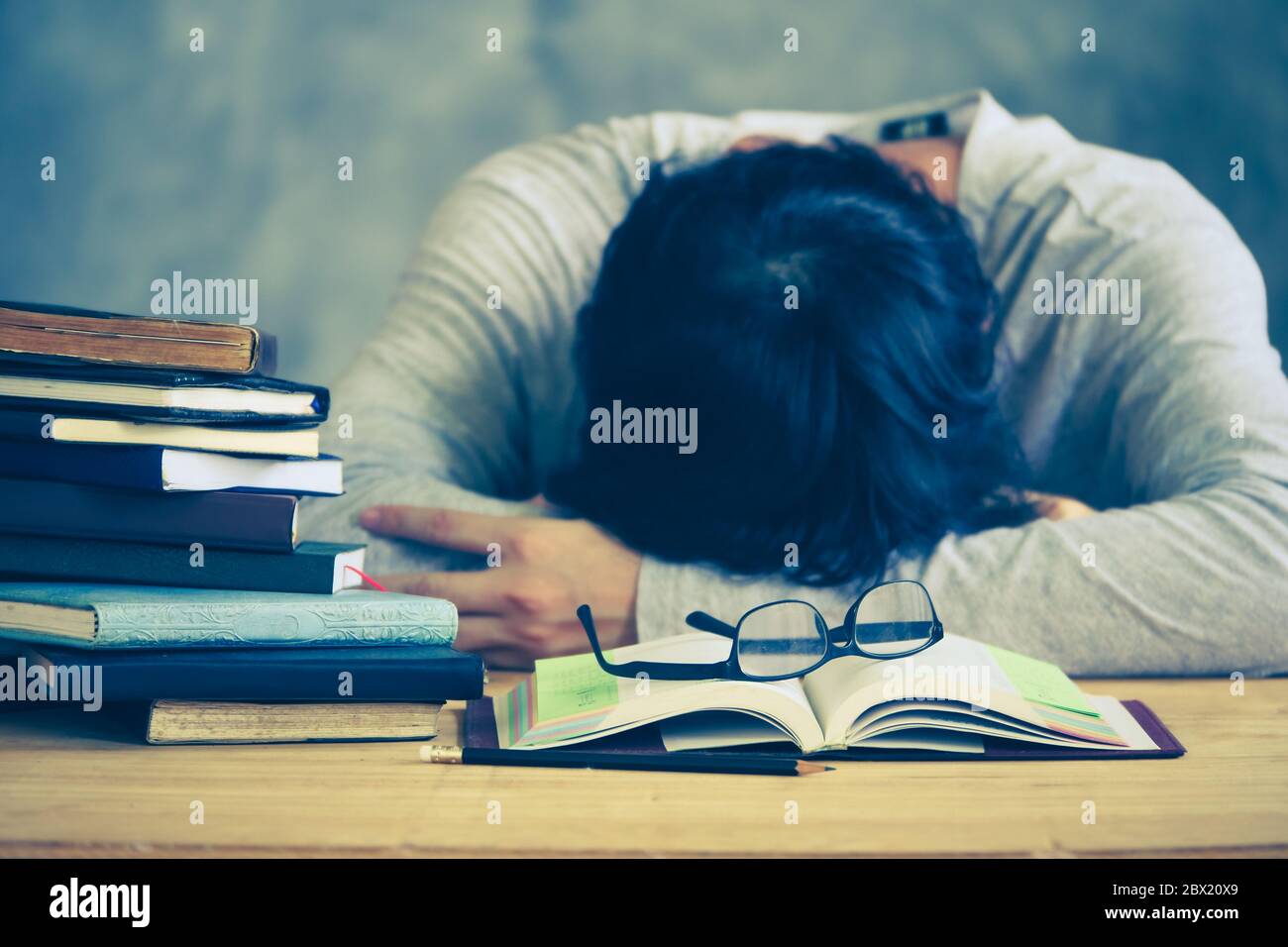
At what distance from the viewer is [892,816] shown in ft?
1.92

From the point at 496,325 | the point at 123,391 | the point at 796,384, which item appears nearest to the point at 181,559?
the point at 123,391

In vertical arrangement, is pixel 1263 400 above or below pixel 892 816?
above

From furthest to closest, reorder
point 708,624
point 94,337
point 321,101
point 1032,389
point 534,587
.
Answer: point 321,101 < point 1032,389 < point 534,587 < point 708,624 < point 94,337

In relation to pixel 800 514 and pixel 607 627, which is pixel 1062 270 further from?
pixel 607 627

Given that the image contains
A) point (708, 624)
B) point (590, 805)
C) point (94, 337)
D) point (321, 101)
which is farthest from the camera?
point (321, 101)

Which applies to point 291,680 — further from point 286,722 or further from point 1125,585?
point 1125,585

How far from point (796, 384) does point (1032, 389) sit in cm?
45

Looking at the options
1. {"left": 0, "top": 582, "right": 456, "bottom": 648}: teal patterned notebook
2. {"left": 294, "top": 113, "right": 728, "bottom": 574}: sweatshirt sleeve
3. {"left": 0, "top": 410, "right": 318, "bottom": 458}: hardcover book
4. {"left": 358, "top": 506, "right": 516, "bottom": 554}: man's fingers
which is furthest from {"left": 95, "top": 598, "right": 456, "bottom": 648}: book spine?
{"left": 294, "top": 113, "right": 728, "bottom": 574}: sweatshirt sleeve

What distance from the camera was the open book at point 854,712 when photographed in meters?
0.67

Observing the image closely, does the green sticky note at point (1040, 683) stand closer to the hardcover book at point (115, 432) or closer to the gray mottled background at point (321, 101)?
the hardcover book at point (115, 432)

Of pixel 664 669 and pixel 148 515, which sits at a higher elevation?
pixel 148 515

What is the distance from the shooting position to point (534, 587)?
3.04 feet
